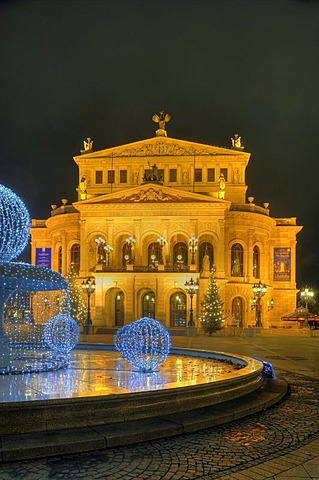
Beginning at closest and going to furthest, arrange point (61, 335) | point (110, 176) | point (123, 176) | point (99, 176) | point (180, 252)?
1. point (61, 335)
2. point (180, 252)
3. point (123, 176)
4. point (110, 176)
5. point (99, 176)

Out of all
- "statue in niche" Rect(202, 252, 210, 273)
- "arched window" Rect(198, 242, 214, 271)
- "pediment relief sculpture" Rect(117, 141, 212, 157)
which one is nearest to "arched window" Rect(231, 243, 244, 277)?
"arched window" Rect(198, 242, 214, 271)

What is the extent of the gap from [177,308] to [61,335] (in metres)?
36.5

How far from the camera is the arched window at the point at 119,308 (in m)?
50.6

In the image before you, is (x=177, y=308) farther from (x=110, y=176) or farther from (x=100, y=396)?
(x=100, y=396)

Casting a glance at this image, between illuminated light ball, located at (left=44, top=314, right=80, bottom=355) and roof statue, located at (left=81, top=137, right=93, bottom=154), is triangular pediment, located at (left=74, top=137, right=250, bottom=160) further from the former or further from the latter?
illuminated light ball, located at (left=44, top=314, right=80, bottom=355)

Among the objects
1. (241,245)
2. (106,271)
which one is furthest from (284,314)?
(106,271)

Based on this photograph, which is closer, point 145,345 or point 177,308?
point 145,345

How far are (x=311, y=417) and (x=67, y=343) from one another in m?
6.56

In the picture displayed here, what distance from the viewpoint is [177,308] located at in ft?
164

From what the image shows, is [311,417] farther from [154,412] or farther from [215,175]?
[215,175]

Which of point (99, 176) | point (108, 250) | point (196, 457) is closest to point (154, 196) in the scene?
point (108, 250)

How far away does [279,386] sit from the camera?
38.9ft

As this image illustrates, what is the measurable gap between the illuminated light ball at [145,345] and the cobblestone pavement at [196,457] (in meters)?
3.36

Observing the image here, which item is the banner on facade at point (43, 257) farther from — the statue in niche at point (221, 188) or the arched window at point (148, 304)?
the statue in niche at point (221, 188)
